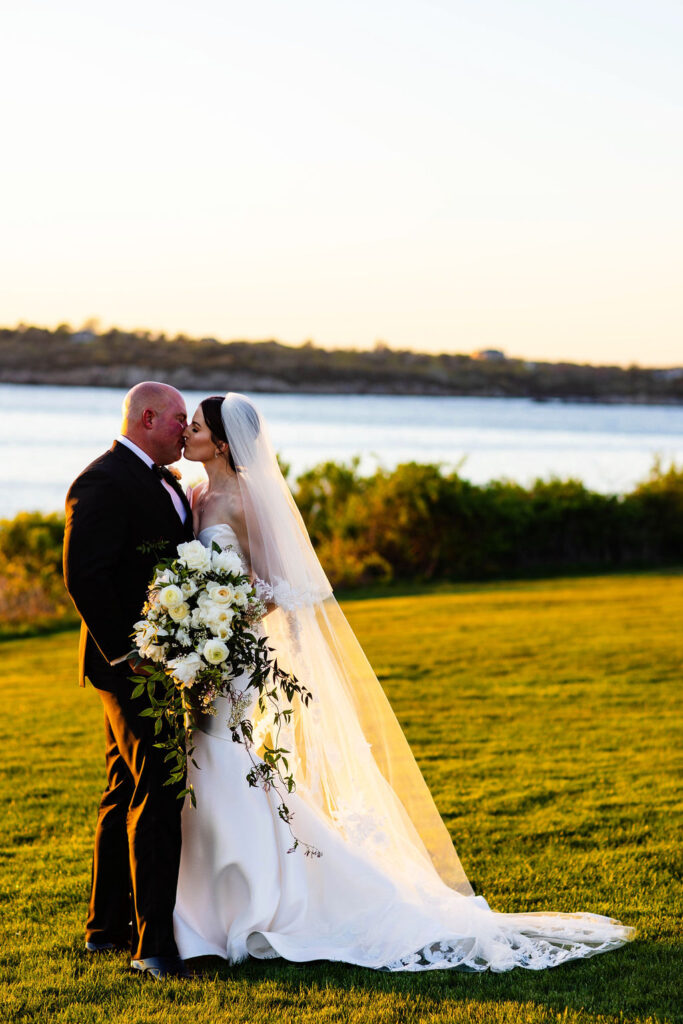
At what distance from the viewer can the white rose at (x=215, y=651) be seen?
13.6ft

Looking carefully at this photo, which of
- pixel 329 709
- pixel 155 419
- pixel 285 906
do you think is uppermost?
pixel 155 419

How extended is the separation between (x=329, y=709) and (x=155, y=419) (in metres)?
1.64

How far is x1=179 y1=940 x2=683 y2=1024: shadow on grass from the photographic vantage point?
4164mm

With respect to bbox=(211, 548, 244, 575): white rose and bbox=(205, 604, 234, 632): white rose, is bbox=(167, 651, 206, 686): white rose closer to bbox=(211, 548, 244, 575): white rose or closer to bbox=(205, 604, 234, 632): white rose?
bbox=(205, 604, 234, 632): white rose

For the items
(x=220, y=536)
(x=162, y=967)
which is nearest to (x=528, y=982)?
(x=162, y=967)

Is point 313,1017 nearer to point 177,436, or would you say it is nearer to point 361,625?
point 177,436

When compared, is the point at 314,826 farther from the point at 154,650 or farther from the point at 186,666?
the point at 154,650

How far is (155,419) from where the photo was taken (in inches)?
182

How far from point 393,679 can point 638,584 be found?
7705 mm

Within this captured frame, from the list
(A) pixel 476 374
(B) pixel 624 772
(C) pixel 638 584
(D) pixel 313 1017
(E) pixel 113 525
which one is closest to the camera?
(D) pixel 313 1017

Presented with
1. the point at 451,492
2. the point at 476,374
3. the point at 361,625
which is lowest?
the point at 361,625

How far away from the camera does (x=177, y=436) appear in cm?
470

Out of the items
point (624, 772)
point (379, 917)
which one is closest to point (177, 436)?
point (379, 917)

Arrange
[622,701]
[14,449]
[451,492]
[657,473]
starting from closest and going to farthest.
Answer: [622,701] → [451,492] → [657,473] → [14,449]
